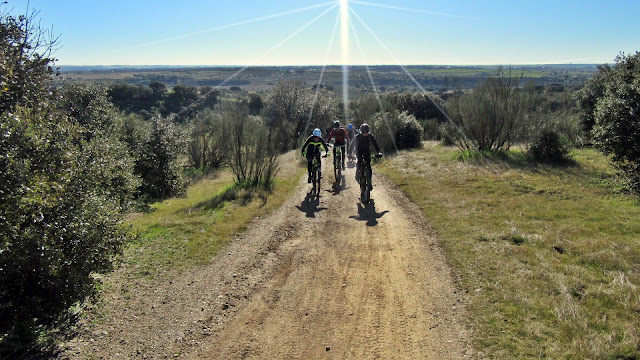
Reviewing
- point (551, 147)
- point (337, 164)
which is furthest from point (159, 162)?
point (551, 147)

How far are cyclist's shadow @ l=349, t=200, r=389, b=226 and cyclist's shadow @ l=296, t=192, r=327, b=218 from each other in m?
1.22

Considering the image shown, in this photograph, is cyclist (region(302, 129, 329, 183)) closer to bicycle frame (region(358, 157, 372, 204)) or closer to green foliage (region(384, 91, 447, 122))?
bicycle frame (region(358, 157, 372, 204))

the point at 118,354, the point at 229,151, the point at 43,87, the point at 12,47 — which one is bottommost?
the point at 118,354

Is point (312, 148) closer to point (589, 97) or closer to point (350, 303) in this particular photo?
point (350, 303)

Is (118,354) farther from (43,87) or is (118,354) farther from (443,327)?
(43,87)

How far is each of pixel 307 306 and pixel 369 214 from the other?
5.00m

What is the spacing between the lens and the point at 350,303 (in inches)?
235

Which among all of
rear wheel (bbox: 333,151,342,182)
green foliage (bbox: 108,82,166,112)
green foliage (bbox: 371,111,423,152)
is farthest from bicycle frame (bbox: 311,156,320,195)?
green foliage (bbox: 108,82,166,112)

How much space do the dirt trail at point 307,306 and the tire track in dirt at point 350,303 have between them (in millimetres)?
17

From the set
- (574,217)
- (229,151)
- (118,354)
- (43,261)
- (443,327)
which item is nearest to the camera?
(43,261)

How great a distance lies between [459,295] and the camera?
6.12 metres

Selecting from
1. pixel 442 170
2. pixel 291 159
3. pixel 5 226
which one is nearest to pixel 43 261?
pixel 5 226

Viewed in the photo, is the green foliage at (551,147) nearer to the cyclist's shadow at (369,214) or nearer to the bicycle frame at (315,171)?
the cyclist's shadow at (369,214)

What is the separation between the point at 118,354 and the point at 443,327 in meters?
4.71
